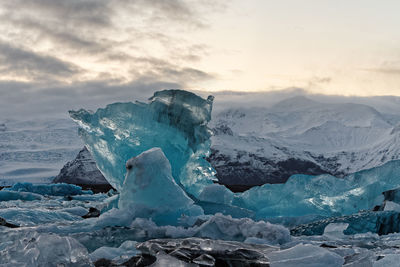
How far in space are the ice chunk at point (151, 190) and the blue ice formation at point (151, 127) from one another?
2.67 metres

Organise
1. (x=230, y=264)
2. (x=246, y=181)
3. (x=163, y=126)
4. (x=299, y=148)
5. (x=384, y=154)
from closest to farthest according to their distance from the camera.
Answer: (x=230, y=264), (x=163, y=126), (x=246, y=181), (x=384, y=154), (x=299, y=148)

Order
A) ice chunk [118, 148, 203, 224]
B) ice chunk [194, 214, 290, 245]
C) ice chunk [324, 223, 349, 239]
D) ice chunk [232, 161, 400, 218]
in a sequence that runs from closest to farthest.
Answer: ice chunk [194, 214, 290, 245]
ice chunk [324, 223, 349, 239]
ice chunk [118, 148, 203, 224]
ice chunk [232, 161, 400, 218]

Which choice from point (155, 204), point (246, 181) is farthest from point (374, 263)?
point (246, 181)

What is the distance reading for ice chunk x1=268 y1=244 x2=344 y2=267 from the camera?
372 cm

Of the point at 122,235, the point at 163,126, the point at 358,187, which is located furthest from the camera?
the point at 358,187

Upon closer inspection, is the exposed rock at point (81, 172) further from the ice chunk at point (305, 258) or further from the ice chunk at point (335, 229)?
the ice chunk at point (305, 258)

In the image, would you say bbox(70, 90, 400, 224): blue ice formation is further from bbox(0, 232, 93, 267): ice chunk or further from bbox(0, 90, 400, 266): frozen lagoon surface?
bbox(0, 232, 93, 267): ice chunk

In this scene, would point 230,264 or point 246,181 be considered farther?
point 246,181

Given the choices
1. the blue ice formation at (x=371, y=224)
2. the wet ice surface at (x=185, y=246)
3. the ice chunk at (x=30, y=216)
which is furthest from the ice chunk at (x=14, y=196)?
the blue ice formation at (x=371, y=224)

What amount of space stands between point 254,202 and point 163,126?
3619 millimetres

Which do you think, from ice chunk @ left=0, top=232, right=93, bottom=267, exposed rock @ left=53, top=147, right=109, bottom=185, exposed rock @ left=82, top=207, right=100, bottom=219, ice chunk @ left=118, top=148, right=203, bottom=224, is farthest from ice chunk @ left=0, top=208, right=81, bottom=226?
exposed rock @ left=53, top=147, right=109, bottom=185

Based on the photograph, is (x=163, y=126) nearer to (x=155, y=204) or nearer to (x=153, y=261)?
(x=155, y=204)

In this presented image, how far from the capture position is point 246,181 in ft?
487

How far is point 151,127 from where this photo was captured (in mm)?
10758
